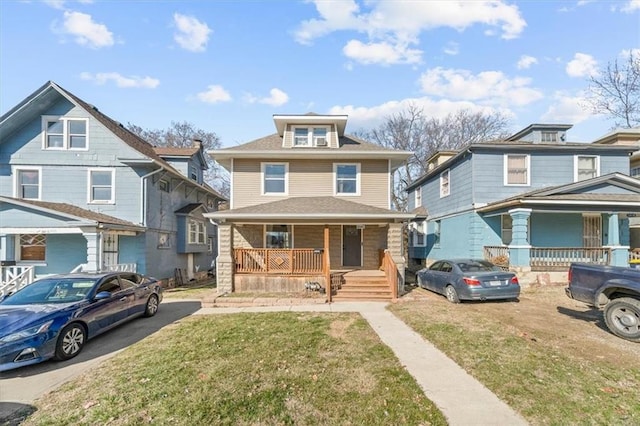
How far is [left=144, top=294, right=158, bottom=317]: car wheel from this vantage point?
27.3 ft

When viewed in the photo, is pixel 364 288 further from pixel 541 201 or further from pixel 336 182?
pixel 541 201

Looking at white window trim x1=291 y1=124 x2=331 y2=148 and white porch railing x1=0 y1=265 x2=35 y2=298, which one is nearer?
white porch railing x1=0 y1=265 x2=35 y2=298

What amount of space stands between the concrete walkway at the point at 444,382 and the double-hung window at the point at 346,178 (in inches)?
265

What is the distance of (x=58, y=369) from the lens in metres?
5.03

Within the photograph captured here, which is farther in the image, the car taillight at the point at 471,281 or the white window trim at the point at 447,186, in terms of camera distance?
the white window trim at the point at 447,186

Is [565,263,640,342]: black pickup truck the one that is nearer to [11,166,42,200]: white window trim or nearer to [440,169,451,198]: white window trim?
[440,169,451,198]: white window trim

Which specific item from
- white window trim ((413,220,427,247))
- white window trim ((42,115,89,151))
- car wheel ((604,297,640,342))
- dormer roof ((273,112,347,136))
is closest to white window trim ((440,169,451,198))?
white window trim ((413,220,427,247))

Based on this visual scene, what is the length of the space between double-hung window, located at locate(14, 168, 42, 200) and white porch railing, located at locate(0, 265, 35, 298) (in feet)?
10.6

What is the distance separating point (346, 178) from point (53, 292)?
10417 mm

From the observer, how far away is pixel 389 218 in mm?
11148

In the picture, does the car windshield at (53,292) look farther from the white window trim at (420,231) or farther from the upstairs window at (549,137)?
the upstairs window at (549,137)

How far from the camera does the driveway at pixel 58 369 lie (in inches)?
160

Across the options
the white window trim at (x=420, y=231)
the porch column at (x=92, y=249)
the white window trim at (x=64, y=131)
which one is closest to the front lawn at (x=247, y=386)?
the porch column at (x=92, y=249)

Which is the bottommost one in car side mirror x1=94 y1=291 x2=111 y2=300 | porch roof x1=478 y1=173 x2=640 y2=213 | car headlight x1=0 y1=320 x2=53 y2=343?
car headlight x1=0 y1=320 x2=53 y2=343
